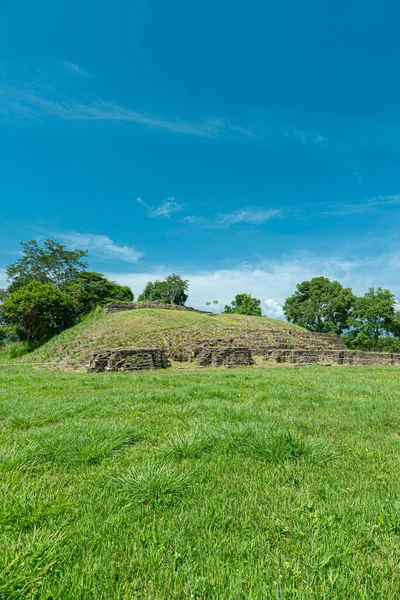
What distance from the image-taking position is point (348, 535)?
72.7 inches

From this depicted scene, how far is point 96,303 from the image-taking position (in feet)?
172

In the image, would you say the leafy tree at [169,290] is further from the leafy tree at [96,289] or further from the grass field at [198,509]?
the grass field at [198,509]

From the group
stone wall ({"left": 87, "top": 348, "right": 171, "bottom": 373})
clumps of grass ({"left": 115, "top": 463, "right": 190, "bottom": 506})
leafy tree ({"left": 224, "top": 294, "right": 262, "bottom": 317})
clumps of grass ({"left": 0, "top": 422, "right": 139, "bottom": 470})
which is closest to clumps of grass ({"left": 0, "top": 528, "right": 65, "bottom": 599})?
clumps of grass ({"left": 115, "top": 463, "right": 190, "bottom": 506})

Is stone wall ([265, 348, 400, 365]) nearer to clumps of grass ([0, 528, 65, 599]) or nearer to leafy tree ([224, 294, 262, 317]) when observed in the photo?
clumps of grass ([0, 528, 65, 599])

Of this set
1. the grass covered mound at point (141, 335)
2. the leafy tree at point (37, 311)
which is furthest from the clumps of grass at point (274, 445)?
the leafy tree at point (37, 311)

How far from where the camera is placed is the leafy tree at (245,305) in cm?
7112

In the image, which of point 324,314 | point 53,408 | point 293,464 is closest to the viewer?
point 293,464

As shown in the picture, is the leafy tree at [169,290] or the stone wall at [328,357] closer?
the stone wall at [328,357]

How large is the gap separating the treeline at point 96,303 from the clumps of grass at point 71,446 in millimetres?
30071

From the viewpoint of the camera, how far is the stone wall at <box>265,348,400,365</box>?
19.6m

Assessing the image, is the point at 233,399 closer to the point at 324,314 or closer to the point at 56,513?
the point at 56,513

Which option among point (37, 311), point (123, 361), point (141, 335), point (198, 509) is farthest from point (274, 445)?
point (37, 311)

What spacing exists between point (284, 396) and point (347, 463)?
10.7 feet

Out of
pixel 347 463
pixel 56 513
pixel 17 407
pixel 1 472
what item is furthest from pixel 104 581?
pixel 17 407
